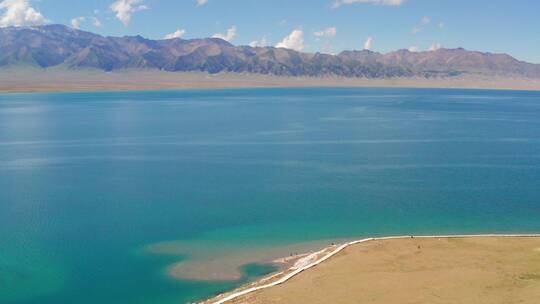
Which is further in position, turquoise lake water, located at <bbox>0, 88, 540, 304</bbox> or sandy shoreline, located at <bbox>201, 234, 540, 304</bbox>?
turquoise lake water, located at <bbox>0, 88, 540, 304</bbox>

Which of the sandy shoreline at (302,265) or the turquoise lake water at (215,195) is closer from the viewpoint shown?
the sandy shoreline at (302,265)

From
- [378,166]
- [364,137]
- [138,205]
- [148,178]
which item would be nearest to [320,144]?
[364,137]

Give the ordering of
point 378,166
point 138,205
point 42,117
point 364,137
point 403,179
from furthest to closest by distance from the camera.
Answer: point 42,117 < point 364,137 < point 378,166 < point 403,179 < point 138,205

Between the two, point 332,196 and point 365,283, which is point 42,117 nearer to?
point 332,196

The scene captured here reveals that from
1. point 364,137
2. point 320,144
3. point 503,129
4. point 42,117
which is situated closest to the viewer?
point 320,144
